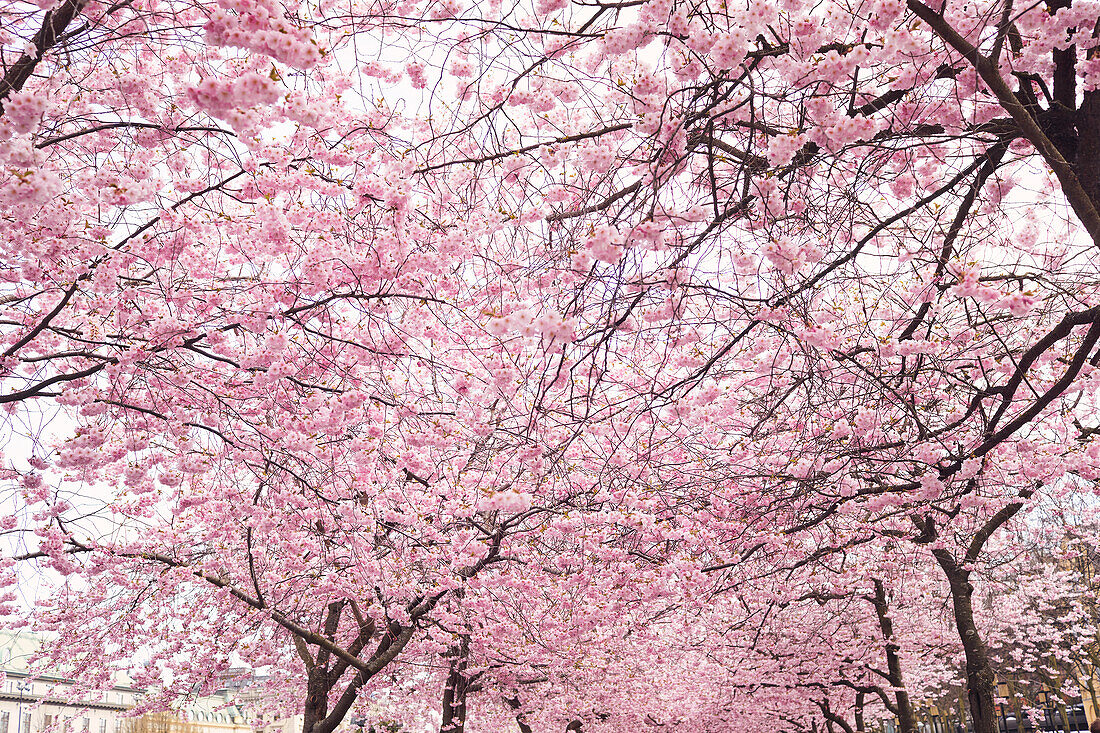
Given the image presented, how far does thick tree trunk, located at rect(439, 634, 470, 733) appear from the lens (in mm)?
13844

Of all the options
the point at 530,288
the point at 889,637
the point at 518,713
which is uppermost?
Answer: the point at 530,288

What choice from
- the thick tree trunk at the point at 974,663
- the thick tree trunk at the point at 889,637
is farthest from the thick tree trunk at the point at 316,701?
the thick tree trunk at the point at 889,637

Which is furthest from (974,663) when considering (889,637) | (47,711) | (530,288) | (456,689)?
(47,711)

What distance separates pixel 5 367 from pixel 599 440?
5.50 metres

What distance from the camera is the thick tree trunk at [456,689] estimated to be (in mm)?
13844

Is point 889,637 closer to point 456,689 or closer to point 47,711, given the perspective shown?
point 456,689

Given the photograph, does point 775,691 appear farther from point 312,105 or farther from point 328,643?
point 312,105

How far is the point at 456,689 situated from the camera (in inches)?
598

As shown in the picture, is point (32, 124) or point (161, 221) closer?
point (32, 124)

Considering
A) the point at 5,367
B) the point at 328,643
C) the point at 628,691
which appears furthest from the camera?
the point at 628,691

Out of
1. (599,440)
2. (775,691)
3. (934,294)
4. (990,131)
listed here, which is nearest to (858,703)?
(775,691)

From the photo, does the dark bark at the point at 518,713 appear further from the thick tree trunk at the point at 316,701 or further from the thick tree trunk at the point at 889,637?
the thick tree trunk at the point at 316,701

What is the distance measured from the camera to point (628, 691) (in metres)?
19.4

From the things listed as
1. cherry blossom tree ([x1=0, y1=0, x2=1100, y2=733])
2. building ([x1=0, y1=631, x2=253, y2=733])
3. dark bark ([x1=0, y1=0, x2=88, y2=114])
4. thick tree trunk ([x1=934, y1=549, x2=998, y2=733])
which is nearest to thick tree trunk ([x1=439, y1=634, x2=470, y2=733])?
cherry blossom tree ([x1=0, y1=0, x2=1100, y2=733])
